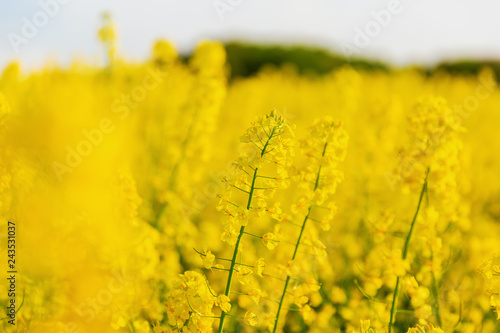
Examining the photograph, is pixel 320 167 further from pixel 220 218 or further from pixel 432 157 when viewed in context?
pixel 220 218

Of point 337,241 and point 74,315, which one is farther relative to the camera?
point 337,241

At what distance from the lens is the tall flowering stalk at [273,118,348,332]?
2.33 meters

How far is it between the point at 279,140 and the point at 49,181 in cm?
151

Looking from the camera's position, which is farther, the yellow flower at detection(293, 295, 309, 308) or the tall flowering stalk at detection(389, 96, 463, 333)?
the tall flowering stalk at detection(389, 96, 463, 333)

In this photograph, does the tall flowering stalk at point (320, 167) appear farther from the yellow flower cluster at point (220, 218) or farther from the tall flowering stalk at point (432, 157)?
the tall flowering stalk at point (432, 157)

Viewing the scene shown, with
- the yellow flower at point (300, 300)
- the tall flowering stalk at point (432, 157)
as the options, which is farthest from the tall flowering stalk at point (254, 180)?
the tall flowering stalk at point (432, 157)

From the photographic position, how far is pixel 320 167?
238cm

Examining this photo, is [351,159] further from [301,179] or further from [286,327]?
[301,179]

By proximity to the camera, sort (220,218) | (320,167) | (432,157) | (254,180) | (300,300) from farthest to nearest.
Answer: (220,218) → (432,157) → (320,167) → (300,300) → (254,180)

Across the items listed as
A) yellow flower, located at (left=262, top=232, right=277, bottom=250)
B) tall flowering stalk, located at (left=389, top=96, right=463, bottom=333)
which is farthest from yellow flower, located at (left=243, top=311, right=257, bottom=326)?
tall flowering stalk, located at (left=389, top=96, right=463, bottom=333)

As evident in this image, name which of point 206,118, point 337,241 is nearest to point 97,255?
point 206,118

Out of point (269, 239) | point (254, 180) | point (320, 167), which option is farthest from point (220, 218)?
point (254, 180)

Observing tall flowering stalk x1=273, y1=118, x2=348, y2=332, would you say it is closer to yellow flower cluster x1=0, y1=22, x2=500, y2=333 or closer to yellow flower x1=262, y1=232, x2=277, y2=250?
yellow flower cluster x1=0, y1=22, x2=500, y2=333

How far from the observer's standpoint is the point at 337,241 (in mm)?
5230
